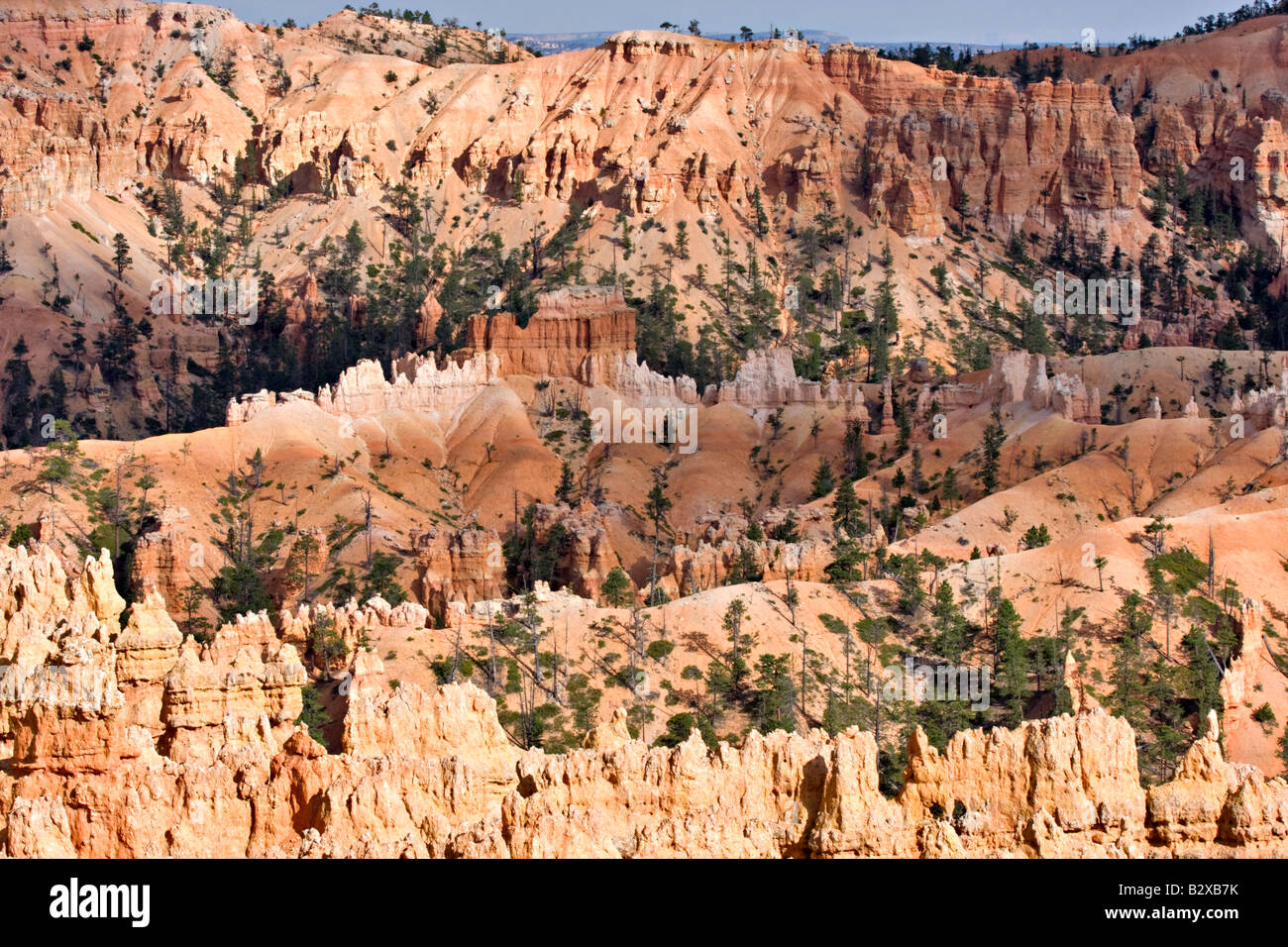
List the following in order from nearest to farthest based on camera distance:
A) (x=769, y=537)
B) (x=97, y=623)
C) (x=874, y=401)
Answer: (x=97, y=623), (x=769, y=537), (x=874, y=401)

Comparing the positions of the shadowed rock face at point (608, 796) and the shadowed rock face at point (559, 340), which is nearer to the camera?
the shadowed rock face at point (608, 796)

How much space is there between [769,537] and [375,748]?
173 feet

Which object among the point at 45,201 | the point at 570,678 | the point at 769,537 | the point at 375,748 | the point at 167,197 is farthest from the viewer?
the point at 167,197

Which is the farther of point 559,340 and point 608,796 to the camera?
point 559,340

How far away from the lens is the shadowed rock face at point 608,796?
164 ft

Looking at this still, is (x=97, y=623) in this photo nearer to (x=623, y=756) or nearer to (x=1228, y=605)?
(x=623, y=756)

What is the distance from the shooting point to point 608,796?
54.7 m

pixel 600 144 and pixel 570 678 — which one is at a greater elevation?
pixel 600 144

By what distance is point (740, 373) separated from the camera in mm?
152000

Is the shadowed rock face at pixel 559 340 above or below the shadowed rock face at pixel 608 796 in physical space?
above

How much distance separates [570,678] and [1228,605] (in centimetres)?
2838
